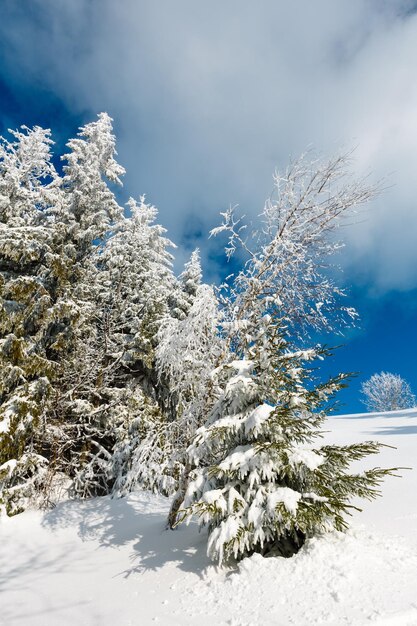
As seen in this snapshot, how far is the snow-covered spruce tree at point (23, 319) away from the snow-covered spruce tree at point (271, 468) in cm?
687

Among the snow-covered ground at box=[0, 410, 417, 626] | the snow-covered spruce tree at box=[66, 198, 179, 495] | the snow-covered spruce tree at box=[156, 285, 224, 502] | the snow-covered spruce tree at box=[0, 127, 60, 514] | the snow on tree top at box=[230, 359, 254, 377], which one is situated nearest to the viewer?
the snow-covered ground at box=[0, 410, 417, 626]

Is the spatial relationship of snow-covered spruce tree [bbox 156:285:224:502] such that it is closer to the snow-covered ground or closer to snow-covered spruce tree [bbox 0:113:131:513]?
the snow-covered ground

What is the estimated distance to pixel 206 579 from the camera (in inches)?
193

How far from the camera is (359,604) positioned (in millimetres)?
3750

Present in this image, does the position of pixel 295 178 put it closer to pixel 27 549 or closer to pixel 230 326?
pixel 230 326

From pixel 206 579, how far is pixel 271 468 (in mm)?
1776

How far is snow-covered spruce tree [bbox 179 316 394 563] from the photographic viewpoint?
4746 millimetres

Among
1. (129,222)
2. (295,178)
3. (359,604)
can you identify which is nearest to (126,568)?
(359,604)

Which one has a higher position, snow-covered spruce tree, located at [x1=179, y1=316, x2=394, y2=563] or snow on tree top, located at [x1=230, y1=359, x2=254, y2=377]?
snow on tree top, located at [x1=230, y1=359, x2=254, y2=377]

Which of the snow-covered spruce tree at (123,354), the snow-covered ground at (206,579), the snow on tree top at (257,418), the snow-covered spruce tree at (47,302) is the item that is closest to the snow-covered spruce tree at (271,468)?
the snow on tree top at (257,418)

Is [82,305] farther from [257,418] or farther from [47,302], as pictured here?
[257,418]

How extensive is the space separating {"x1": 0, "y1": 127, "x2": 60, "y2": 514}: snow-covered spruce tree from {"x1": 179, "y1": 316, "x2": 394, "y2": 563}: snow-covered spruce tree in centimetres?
687

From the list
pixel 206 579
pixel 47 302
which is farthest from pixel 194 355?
pixel 47 302

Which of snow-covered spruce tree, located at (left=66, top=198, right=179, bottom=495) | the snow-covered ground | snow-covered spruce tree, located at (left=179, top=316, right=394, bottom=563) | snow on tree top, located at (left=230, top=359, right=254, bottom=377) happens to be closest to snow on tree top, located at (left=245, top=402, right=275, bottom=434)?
snow-covered spruce tree, located at (left=179, top=316, right=394, bottom=563)
